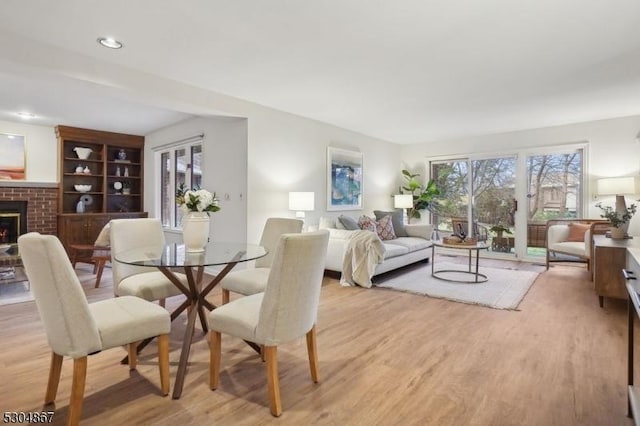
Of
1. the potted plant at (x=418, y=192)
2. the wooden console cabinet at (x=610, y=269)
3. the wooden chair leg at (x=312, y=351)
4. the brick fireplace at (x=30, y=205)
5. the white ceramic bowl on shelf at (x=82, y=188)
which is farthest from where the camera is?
the potted plant at (x=418, y=192)

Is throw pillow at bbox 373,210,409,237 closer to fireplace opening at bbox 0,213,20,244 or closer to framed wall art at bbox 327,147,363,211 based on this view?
framed wall art at bbox 327,147,363,211

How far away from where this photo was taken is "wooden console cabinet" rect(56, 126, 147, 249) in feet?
Result: 19.7

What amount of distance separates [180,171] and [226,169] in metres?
1.66

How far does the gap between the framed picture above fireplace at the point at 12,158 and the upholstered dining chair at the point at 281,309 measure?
6011 millimetres

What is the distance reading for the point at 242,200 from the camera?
446 cm

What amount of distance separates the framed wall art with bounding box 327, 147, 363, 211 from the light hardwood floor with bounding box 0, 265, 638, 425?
2.77 m

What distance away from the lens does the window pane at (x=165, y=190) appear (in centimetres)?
625

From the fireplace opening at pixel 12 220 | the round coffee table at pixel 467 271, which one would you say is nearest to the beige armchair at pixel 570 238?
the round coffee table at pixel 467 271

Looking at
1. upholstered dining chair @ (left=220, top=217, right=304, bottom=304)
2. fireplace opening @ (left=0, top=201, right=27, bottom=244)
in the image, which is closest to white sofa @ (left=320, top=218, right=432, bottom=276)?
upholstered dining chair @ (left=220, top=217, right=304, bottom=304)

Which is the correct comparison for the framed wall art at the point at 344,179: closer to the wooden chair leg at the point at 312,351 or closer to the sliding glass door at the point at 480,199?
the sliding glass door at the point at 480,199

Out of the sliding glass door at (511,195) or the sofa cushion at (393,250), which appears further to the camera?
the sliding glass door at (511,195)

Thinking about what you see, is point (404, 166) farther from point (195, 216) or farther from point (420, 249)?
point (195, 216)

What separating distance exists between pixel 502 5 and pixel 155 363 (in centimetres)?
333

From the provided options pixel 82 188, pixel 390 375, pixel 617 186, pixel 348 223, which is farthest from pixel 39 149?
pixel 617 186
